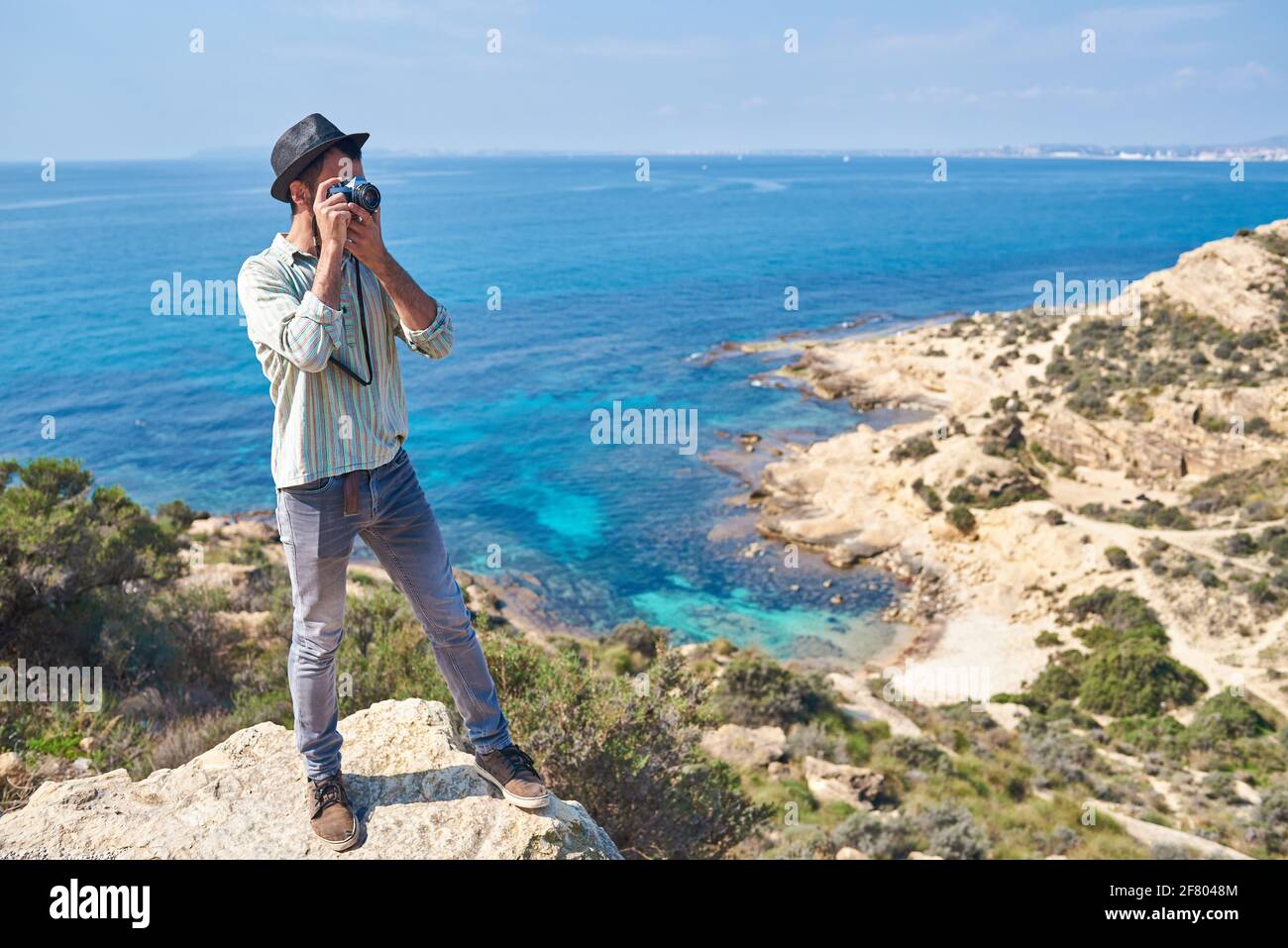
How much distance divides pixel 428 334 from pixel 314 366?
1.81 feet

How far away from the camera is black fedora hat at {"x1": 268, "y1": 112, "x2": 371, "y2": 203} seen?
9.78 feet

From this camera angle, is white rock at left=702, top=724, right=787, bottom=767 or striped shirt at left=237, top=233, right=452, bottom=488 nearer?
striped shirt at left=237, top=233, right=452, bottom=488

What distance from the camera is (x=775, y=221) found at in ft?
360

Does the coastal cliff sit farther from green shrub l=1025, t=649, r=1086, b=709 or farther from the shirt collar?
the shirt collar

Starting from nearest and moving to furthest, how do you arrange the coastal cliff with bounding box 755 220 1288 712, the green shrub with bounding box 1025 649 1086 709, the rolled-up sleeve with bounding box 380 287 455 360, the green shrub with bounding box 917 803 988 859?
the rolled-up sleeve with bounding box 380 287 455 360
the green shrub with bounding box 917 803 988 859
the green shrub with bounding box 1025 649 1086 709
the coastal cliff with bounding box 755 220 1288 712

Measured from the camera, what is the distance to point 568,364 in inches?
Answer: 1727

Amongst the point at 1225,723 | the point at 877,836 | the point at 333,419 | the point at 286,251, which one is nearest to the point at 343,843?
the point at 333,419

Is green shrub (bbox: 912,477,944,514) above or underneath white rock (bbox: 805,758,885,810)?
above

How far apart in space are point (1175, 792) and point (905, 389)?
27.7 metres

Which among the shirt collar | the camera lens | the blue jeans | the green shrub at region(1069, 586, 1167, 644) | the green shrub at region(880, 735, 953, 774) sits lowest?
the green shrub at region(880, 735, 953, 774)

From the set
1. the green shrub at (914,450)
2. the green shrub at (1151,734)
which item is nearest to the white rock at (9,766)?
the green shrub at (1151,734)

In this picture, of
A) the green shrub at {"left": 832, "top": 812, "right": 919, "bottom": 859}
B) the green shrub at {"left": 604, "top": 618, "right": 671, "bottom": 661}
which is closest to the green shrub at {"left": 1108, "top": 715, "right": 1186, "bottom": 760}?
the green shrub at {"left": 832, "top": 812, "right": 919, "bottom": 859}

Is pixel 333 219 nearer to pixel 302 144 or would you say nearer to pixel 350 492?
pixel 302 144

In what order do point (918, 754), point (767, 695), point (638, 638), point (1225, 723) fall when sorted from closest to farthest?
point (918, 754), point (767, 695), point (1225, 723), point (638, 638)
